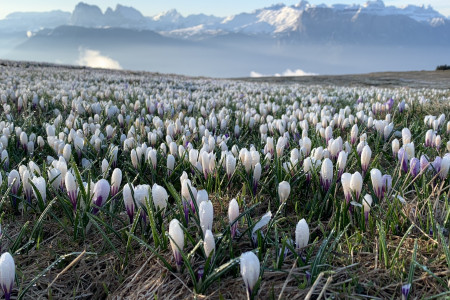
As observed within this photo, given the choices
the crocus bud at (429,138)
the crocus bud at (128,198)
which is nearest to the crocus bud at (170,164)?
the crocus bud at (128,198)

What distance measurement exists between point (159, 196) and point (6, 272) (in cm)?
79

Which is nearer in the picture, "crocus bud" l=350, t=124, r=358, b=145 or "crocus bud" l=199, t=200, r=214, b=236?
"crocus bud" l=199, t=200, r=214, b=236

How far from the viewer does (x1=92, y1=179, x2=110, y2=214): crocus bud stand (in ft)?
7.13

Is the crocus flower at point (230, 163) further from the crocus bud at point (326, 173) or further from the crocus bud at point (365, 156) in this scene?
the crocus bud at point (365, 156)

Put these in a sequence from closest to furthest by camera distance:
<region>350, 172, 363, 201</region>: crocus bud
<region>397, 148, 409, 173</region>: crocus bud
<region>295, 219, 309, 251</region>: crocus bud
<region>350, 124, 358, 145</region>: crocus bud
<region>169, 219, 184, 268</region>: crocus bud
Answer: <region>169, 219, 184, 268</region>: crocus bud < <region>295, 219, 309, 251</region>: crocus bud < <region>350, 172, 363, 201</region>: crocus bud < <region>397, 148, 409, 173</region>: crocus bud < <region>350, 124, 358, 145</region>: crocus bud

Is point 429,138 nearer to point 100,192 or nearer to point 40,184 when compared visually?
point 100,192

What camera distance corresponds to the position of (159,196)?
2.04 meters

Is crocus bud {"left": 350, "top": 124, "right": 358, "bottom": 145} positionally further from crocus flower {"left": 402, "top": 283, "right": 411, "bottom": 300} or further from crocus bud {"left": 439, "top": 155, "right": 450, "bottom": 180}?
crocus flower {"left": 402, "top": 283, "right": 411, "bottom": 300}

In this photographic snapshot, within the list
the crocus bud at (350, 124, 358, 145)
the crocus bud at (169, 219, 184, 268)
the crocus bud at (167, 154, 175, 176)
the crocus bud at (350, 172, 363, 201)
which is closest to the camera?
the crocus bud at (169, 219, 184, 268)

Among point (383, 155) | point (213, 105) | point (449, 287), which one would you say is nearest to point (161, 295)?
point (449, 287)

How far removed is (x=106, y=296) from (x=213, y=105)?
5.32 metres

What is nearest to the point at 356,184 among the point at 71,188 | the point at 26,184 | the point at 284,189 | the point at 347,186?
the point at 347,186

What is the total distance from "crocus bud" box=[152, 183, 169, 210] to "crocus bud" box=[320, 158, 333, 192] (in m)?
1.09

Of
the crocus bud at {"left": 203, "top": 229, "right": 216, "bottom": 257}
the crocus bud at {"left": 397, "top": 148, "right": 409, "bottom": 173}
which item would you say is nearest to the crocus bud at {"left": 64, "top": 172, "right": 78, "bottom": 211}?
the crocus bud at {"left": 203, "top": 229, "right": 216, "bottom": 257}
